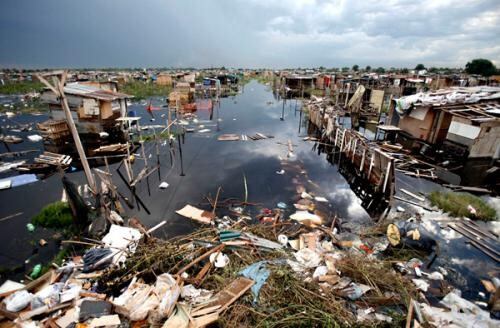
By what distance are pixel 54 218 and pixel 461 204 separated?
16.1 meters

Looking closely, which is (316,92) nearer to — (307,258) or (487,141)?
(487,141)

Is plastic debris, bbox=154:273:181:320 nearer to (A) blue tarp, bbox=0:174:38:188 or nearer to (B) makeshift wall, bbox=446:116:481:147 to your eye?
(A) blue tarp, bbox=0:174:38:188

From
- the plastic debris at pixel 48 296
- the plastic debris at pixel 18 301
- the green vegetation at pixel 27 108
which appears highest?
the green vegetation at pixel 27 108

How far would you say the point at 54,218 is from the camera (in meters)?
8.45

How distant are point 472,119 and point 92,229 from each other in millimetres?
19702

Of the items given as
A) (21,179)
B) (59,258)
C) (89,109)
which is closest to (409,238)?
(59,258)

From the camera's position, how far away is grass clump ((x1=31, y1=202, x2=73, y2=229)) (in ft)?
27.3

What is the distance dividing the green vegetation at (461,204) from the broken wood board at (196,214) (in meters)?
9.72

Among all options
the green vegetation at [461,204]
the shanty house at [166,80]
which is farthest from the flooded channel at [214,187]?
the shanty house at [166,80]

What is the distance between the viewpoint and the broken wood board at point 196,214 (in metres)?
8.97

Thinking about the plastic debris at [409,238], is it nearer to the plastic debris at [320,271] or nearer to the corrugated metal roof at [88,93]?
the plastic debris at [320,271]

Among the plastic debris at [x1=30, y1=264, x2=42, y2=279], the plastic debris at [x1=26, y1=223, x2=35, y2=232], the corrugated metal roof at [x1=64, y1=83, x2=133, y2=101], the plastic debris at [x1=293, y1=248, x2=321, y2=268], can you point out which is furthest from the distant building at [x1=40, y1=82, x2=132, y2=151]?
the plastic debris at [x1=293, y1=248, x2=321, y2=268]

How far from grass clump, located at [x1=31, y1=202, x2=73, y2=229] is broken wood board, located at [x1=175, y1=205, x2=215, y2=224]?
3876 millimetres

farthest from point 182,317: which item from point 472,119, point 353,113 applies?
point 353,113
